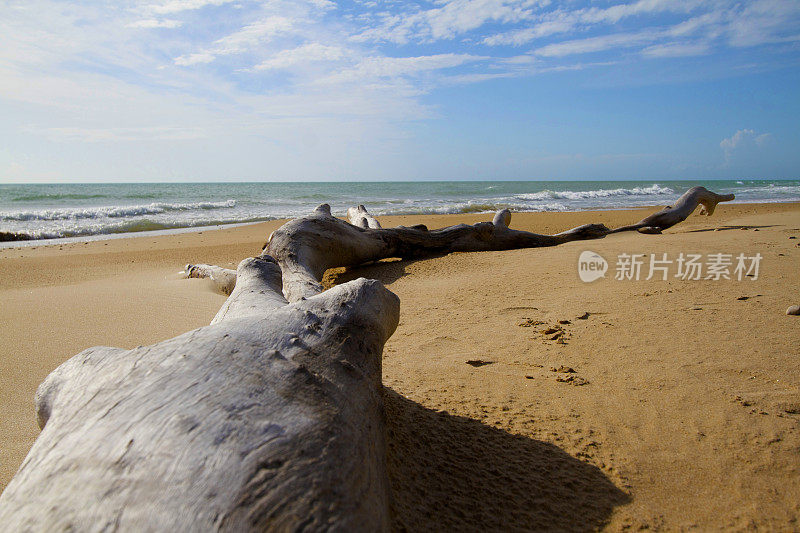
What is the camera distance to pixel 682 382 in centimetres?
249

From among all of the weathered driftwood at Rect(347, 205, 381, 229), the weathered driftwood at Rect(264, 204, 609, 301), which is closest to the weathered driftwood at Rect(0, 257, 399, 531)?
the weathered driftwood at Rect(264, 204, 609, 301)

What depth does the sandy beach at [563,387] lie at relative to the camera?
168 centimetres

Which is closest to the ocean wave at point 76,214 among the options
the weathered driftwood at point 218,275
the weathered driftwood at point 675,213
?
the weathered driftwood at point 218,275

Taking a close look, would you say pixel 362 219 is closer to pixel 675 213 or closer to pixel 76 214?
pixel 675 213

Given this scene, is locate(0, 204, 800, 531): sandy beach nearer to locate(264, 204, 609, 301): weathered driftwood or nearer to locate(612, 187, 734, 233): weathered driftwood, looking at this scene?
locate(264, 204, 609, 301): weathered driftwood

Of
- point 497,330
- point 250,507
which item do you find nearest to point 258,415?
point 250,507

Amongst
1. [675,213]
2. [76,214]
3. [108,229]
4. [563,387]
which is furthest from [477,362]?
[76,214]

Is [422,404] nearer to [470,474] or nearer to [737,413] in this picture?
[470,474]

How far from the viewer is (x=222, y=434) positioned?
3.68 feet

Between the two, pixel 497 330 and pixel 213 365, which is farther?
pixel 497 330

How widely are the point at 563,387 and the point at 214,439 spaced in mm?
1947

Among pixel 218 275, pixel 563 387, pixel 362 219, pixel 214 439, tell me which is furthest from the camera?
pixel 362 219

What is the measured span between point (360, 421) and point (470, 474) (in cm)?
64

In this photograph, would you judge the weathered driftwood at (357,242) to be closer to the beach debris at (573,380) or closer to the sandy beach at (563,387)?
the sandy beach at (563,387)
